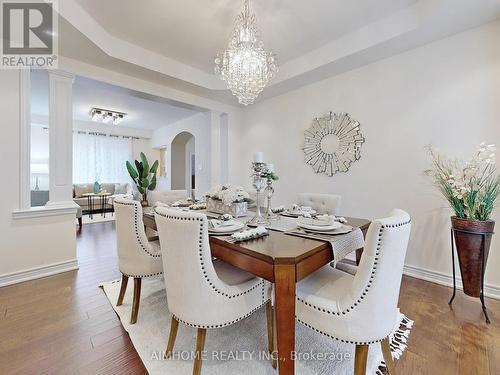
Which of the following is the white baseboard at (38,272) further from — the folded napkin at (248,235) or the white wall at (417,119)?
the white wall at (417,119)

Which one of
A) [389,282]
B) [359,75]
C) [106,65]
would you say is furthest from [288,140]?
[389,282]

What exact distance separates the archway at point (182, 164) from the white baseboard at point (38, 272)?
4.07m

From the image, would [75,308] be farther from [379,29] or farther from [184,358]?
[379,29]

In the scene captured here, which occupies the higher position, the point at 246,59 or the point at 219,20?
the point at 219,20

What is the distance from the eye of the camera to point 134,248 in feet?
5.61

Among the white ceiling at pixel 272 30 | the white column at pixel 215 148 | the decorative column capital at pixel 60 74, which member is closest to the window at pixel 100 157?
the white column at pixel 215 148

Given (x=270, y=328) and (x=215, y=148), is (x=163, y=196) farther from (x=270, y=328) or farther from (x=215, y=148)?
(x=270, y=328)

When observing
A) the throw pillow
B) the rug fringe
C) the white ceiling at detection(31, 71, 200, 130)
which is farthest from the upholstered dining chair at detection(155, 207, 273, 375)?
the throw pillow

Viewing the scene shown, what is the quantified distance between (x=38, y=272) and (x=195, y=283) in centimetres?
251

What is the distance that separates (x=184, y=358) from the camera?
142 cm

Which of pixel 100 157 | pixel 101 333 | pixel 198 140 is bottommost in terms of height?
pixel 101 333

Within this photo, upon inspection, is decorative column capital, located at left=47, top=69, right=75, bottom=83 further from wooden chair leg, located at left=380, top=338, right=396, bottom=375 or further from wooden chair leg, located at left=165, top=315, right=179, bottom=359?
wooden chair leg, located at left=380, top=338, right=396, bottom=375

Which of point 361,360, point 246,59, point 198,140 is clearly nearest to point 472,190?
point 361,360

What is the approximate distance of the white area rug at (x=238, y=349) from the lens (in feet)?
4.41
